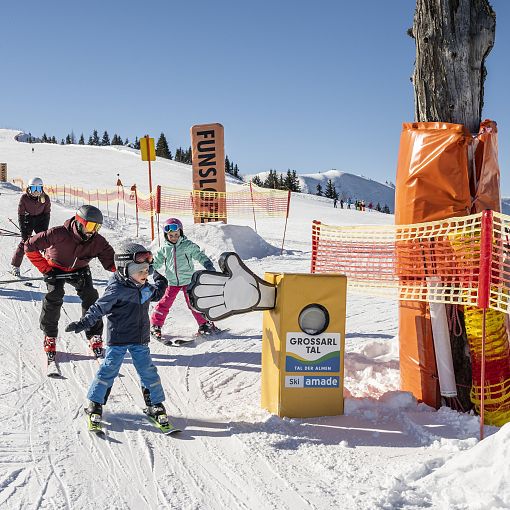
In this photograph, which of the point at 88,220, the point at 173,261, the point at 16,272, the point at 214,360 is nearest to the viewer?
the point at 88,220

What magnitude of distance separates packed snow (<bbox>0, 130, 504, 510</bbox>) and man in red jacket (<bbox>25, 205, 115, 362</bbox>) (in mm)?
464

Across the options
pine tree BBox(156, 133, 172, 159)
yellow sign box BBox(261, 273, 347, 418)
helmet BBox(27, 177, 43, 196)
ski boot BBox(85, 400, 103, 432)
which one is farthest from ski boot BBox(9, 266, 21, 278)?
pine tree BBox(156, 133, 172, 159)

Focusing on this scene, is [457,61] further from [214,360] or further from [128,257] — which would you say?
[214,360]

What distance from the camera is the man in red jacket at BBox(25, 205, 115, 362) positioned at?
5.93 m

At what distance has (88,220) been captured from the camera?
589 cm

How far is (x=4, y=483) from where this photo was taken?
11.2 feet

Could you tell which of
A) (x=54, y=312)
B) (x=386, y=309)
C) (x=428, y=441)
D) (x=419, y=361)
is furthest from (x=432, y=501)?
(x=386, y=309)

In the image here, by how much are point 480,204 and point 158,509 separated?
358 centimetres

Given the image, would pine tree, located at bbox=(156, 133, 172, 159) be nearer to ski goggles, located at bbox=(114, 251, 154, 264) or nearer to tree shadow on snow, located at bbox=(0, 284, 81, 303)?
tree shadow on snow, located at bbox=(0, 284, 81, 303)

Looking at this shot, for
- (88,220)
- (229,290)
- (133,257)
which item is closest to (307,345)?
(229,290)

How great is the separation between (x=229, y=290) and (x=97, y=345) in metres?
2.50

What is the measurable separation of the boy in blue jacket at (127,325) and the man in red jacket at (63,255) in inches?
65.1

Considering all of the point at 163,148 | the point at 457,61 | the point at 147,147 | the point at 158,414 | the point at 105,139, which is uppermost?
the point at 105,139

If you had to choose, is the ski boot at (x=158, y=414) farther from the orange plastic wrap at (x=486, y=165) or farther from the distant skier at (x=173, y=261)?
the orange plastic wrap at (x=486, y=165)
